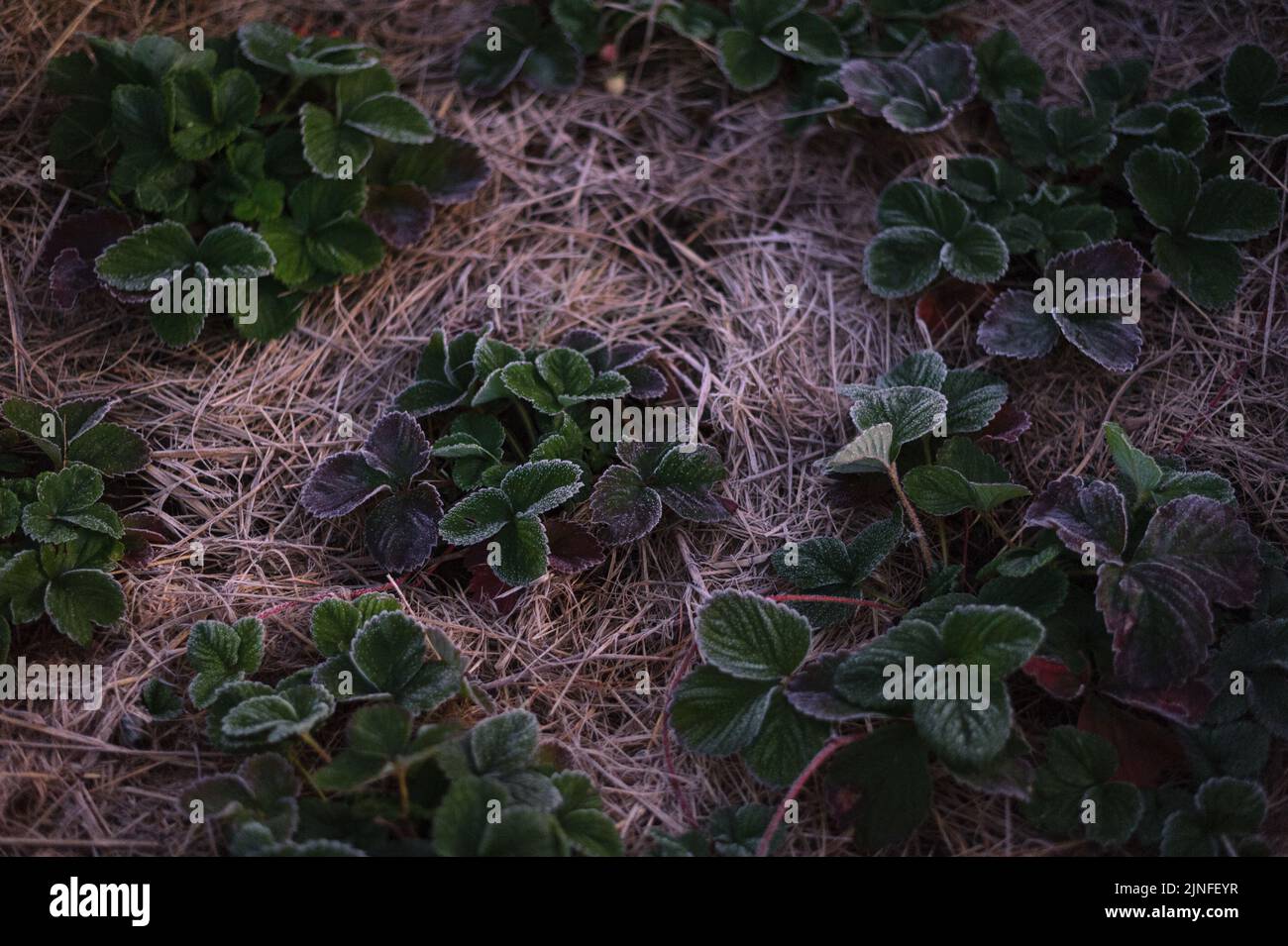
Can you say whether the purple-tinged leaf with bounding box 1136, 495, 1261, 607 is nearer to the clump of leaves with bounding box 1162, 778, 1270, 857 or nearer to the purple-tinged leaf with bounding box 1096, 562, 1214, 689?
the purple-tinged leaf with bounding box 1096, 562, 1214, 689

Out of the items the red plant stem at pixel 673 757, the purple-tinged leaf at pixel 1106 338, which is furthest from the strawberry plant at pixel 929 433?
the red plant stem at pixel 673 757

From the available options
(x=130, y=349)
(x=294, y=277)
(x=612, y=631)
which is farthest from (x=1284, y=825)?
(x=130, y=349)

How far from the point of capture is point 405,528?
6.68ft

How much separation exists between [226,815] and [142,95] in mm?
1652

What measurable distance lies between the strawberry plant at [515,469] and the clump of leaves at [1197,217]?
45.5 inches

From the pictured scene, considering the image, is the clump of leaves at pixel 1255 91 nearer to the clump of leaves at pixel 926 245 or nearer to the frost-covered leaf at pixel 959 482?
the clump of leaves at pixel 926 245

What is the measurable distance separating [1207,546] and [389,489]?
1539 millimetres

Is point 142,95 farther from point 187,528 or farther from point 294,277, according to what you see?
point 187,528

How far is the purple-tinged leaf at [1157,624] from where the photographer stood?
1708 millimetres

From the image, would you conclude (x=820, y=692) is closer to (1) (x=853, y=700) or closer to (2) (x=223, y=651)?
(1) (x=853, y=700)

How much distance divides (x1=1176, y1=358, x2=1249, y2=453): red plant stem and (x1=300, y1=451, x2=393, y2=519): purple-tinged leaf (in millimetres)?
1633

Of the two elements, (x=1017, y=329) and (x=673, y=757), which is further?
(x=1017, y=329)

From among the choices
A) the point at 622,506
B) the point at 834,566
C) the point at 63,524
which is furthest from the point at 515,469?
the point at 63,524

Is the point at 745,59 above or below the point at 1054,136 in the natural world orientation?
above
